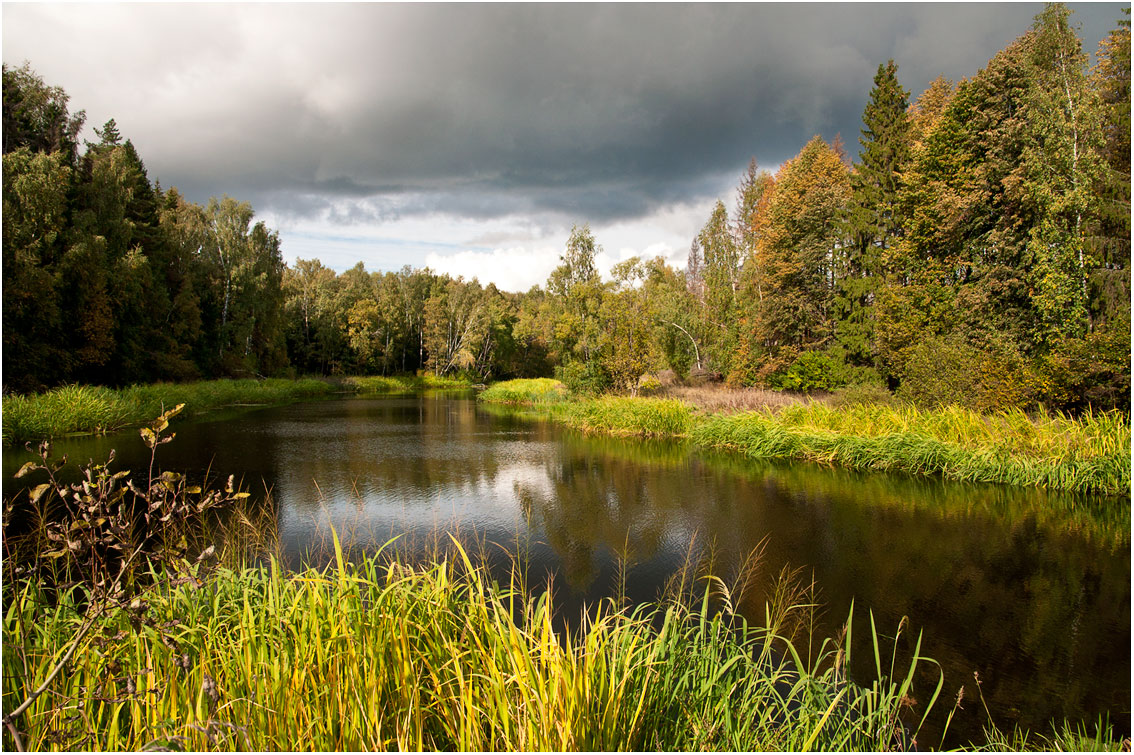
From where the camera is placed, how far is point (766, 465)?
1311cm

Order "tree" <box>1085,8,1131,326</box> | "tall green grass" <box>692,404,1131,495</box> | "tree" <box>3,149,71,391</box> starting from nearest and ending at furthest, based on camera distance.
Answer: "tall green grass" <box>692,404,1131,495</box>, "tree" <box>1085,8,1131,326</box>, "tree" <box>3,149,71,391</box>

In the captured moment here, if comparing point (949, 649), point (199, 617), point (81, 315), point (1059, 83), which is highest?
point (1059, 83)

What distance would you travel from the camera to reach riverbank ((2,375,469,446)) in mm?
14516

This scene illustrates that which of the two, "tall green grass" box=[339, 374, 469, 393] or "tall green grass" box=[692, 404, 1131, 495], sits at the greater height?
"tall green grass" box=[339, 374, 469, 393]

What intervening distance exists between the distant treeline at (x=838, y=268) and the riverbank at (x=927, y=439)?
5.98ft

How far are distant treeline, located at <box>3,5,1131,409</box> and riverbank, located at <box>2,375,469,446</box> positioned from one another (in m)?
2.67

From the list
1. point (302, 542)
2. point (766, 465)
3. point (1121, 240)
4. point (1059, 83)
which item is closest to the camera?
point (302, 542)

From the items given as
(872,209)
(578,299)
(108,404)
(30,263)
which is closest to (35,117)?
(30,263)

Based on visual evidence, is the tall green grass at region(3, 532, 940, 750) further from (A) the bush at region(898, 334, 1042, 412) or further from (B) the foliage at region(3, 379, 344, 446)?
(A) the bush at region(898, 334, 1042, 412)

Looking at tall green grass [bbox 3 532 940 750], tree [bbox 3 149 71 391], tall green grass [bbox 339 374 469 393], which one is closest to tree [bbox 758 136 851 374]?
tall green grass [bbox 3 532 940 750]

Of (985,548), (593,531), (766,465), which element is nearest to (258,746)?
(593,531)

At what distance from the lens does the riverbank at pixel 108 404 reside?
14516mm

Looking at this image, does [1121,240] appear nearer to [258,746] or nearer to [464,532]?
[464,532]

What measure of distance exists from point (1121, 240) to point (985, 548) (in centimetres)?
1341
